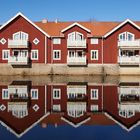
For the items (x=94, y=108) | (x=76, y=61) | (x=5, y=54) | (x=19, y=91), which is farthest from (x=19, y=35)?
(x=94, y=108)

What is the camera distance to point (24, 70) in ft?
178

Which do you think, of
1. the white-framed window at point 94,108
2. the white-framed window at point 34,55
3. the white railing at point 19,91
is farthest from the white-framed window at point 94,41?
the white-framed window at point 94,108

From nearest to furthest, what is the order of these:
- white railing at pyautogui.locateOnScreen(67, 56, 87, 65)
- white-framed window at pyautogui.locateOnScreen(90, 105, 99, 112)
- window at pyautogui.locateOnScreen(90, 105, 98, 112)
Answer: window at pyautogui.locateOnScreen(90, 105, 98, 112)
white-framed window at pyautogui.locateOnScreen(90, 105, 99, 112)
white railing at pyautogui.locateOnScreen(67, 56, 87, 65)

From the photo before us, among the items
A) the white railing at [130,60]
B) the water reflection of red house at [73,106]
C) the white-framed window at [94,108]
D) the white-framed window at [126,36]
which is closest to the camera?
the water reflection of red house at [73,106]

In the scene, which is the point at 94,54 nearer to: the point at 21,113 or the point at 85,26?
the point at 85,26

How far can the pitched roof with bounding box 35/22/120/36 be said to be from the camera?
57.1 m

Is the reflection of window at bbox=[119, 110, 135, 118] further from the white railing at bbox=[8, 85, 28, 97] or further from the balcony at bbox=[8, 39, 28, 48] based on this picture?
the balcony at bbox=[8, 39, 28, 48]

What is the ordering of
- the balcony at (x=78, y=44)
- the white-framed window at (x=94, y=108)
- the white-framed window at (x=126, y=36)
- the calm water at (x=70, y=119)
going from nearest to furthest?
the calm water at (x=70, y=119)
the white-framed window at (x=94, y=108)
the balcony at (x=78, y=44)
the white-framed window at (x=126, y=36)

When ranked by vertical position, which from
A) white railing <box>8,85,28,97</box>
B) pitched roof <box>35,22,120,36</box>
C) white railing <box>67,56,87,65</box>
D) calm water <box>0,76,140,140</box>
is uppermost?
pitched roof <box>35,22,120,36</box>

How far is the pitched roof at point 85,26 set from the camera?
57.1m

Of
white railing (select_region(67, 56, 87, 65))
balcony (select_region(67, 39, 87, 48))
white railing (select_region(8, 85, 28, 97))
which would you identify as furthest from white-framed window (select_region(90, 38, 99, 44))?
white railing (select_region(8, 85, 28, 97))

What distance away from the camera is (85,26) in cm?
5897

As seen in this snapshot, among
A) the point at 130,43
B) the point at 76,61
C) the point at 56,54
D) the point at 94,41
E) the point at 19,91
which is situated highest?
the point at 94,41

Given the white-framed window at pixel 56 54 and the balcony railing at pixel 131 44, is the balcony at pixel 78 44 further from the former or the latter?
the balcony railing at pixel 131 44
